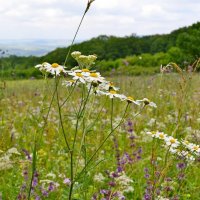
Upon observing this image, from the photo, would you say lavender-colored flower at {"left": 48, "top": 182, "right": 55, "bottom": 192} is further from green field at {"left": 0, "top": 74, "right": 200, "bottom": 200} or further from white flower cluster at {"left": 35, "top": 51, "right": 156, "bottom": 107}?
white flower cluster at {"left": 35, "top": 51, "right": 156, "bottom": 107}

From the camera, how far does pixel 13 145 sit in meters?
4.34

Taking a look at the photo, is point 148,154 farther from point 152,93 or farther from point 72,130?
point 152,93

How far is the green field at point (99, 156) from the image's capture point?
85.8 inches

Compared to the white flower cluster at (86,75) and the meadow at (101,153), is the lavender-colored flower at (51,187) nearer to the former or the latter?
the meadow at (101,153)

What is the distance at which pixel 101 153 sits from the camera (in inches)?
155

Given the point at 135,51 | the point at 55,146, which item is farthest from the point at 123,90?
the point at 135,51

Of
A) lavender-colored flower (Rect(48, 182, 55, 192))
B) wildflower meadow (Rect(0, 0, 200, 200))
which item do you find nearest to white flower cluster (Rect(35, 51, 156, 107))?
wildflower meadow (Rect(0, 0, 200, 200))

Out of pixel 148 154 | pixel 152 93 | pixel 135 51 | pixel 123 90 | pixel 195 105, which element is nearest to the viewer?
pixel 148 154

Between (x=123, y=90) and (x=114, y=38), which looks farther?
(x=114, y=38)

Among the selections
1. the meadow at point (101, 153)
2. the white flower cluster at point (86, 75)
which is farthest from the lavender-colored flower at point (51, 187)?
the white flower cluster at point (86, 75)

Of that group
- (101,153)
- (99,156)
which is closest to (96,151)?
(99,156)

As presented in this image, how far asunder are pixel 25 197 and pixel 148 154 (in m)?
1.79

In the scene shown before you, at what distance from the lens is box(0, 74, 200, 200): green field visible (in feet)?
7.15

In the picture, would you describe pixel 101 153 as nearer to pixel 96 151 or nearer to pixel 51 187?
pixel 51 187
